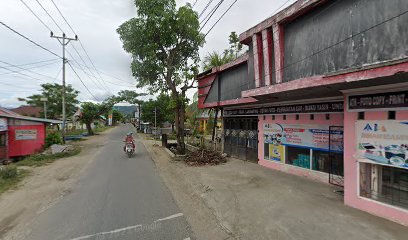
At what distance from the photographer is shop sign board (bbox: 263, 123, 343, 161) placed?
7758mm

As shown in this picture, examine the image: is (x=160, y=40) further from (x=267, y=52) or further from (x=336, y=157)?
(x=336, y=157)

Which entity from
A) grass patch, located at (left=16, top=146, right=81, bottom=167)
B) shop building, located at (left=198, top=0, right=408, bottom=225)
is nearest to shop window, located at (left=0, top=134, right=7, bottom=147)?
grass patch, located at (left=16, top=146, right=81, bottom=167)

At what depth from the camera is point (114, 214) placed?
18.1 feet

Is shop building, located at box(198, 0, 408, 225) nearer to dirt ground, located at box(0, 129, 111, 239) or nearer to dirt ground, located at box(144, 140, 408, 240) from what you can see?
dirt ground, located at box(144, 140, 408, 240)

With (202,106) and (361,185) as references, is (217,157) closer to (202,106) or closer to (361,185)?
(202,106)

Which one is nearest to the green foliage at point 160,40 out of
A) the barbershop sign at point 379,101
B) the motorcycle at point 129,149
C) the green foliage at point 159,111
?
the motorcycle at point 129,149

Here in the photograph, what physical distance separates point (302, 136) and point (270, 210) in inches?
166

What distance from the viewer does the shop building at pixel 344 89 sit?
4660mm

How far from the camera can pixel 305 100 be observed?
8.73 meters

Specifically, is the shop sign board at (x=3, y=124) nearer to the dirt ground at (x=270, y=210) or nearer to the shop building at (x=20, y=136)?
the shop building at (x=20, y=136)

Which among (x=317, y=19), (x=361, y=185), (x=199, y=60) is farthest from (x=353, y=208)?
(x=199, y=60)

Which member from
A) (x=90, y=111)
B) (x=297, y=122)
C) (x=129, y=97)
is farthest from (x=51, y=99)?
(x=297, y=122)

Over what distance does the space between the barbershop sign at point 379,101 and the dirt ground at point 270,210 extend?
2.48 meters

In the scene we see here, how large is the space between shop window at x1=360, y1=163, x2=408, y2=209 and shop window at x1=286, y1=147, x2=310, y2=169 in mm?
3034
